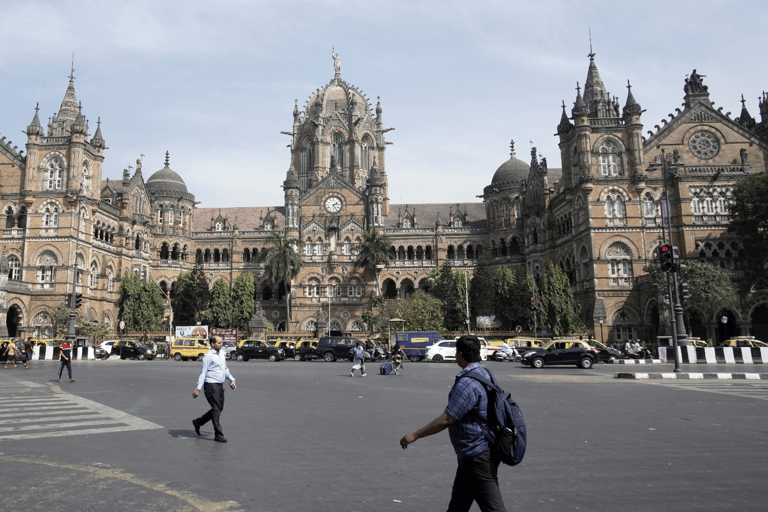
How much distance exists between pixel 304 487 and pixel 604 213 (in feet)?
164

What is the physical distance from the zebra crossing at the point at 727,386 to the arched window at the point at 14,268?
55.9m

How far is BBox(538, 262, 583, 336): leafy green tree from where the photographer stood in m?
50.3

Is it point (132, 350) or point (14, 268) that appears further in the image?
point (14, 268)

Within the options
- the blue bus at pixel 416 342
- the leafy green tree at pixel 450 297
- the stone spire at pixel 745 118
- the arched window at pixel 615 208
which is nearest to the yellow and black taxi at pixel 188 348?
the blue bus at pixel 416 342

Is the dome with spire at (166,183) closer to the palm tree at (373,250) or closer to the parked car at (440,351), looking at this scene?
the palm tree at (373,250)

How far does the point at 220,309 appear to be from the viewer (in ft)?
207

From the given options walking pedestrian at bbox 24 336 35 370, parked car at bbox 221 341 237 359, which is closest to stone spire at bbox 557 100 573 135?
parked car at bbox 221 341 237 359

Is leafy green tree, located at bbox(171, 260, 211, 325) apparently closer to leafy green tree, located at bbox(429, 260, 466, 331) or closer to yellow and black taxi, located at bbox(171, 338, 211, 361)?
yellow and black taxi, located at bbox(171, 338, 211, 361)

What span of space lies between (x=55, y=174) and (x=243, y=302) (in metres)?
22.4

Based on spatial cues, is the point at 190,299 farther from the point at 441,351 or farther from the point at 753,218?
the point at 753,218

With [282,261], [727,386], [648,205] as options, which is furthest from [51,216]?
[727,386]

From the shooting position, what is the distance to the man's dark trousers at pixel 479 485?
508 centimetres

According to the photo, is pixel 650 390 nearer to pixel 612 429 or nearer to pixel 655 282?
pixel 612 429

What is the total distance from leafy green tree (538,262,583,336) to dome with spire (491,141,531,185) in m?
21.4
